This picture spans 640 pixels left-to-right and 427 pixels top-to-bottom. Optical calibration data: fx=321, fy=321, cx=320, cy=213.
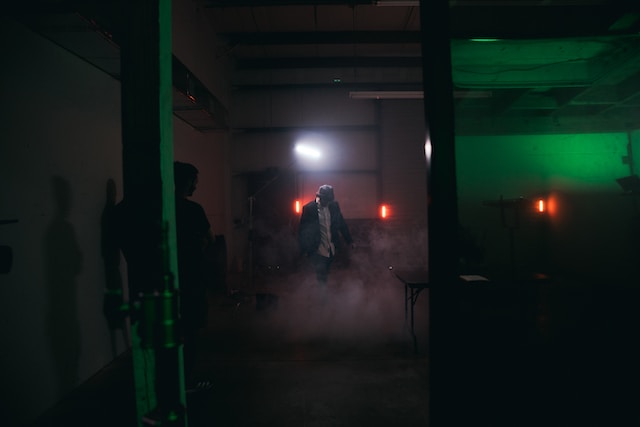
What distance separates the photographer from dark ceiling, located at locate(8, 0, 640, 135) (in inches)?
161

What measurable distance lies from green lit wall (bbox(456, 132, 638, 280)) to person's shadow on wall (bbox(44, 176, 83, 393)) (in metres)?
7.13

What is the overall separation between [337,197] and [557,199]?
5499 millimetres

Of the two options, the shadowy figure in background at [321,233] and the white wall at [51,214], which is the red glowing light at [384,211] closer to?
the shadowy figure in background at [321,233]

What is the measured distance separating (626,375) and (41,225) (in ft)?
18.7

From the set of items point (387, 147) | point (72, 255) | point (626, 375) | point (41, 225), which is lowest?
point (626, 375)

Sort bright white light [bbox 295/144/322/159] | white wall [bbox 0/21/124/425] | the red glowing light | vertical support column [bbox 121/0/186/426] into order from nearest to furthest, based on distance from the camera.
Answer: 1. vertical support column [bbox 121/0/186/426]
2. white wall [bbox 0/21/124/425]
3. bright white light [bbox 295/144/322/159]
4. the red glowing light

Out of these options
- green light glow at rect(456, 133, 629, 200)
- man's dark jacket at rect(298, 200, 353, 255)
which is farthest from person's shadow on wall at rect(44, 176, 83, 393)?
green light glow at rect(456, 133, 629, 200)

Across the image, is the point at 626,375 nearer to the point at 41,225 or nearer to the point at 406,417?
the point at 406,417

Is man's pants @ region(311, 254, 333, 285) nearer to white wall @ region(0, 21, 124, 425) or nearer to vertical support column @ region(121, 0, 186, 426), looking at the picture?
white wall @ region(0, 21, 124, 425)

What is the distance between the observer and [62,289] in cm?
300

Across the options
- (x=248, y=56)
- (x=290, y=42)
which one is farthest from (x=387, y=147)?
(x=248, y=56)

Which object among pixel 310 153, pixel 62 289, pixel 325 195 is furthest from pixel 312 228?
pixel 62 289

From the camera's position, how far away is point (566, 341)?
3967mm

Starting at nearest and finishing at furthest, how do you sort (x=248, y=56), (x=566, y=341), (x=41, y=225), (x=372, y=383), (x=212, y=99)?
(x=41, y=225) < (x=372, y=383) < (x=566, y=341) < (x=212, y=99) < (x=248, y=56)
